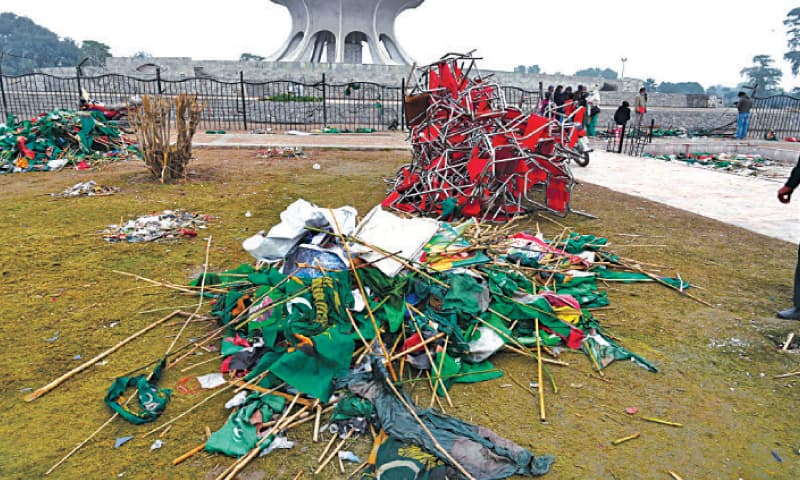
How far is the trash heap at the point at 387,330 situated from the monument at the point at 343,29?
34192 millimetres

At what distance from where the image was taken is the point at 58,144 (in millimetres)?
10164

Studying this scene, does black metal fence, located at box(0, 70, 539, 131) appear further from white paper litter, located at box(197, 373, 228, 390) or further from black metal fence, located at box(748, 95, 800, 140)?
white paper litter, located at box(197, 373, 228, 390)

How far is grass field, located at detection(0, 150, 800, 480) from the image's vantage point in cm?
232

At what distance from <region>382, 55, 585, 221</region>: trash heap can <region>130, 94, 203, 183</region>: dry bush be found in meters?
3.74

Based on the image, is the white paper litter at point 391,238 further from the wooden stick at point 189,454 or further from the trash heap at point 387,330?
the wooden stick at point 189,454

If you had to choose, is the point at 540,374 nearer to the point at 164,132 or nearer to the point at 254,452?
the point at 254,452

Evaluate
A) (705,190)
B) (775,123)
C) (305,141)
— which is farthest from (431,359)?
(775,123)

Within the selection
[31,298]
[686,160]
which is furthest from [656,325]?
[686,160]

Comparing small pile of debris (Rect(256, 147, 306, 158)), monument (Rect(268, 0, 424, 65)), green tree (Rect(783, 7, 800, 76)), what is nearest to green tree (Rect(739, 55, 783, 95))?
green tree (Rect(783, 7, 800, 76))

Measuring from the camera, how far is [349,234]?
369 cm

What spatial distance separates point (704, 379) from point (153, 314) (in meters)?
3.73

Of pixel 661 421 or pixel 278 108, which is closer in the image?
pixel 661 421

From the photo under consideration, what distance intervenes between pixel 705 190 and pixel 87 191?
10.2 m

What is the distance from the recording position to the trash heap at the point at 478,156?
6320mm
